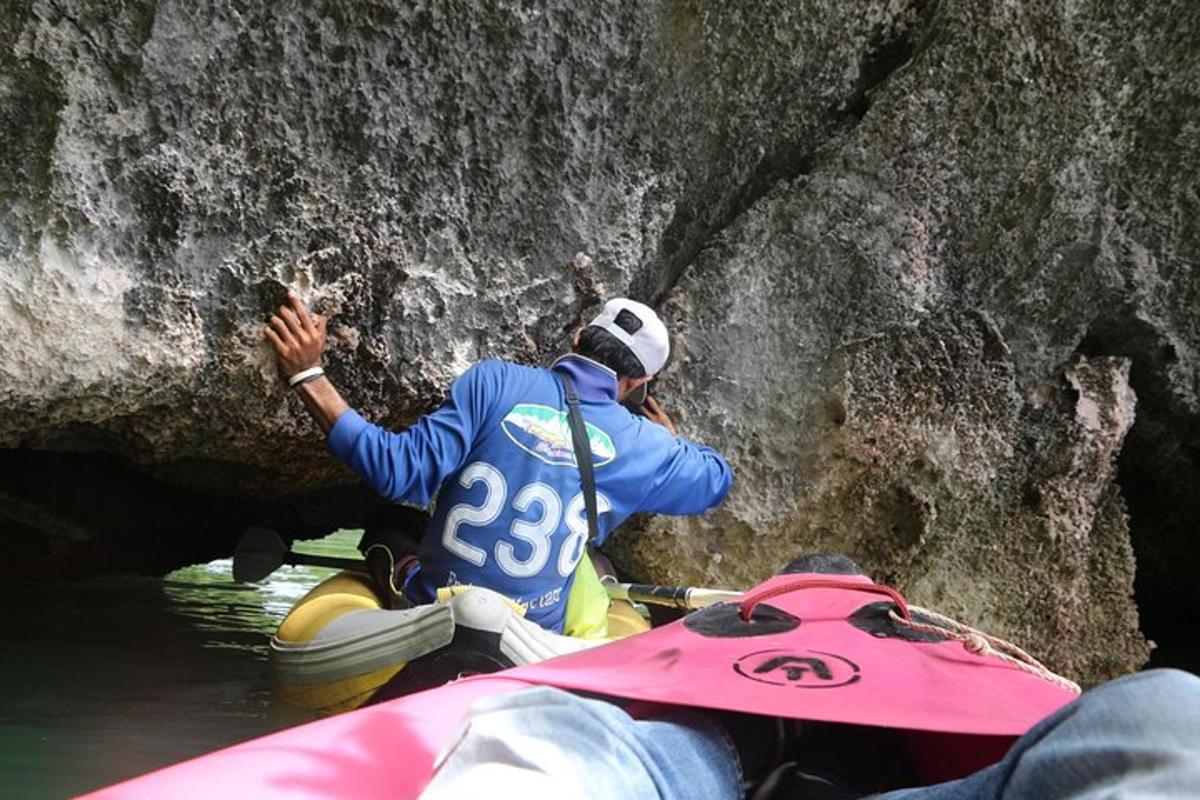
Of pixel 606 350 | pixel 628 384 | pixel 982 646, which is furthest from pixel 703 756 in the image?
pixel 628 384

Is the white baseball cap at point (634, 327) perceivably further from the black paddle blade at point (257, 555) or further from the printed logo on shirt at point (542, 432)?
the black paddle blade at point (257, 555)

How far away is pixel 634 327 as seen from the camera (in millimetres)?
2934

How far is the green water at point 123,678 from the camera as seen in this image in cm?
264

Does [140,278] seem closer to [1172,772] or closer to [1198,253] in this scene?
[1172,772]

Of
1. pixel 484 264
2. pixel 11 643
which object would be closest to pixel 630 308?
pixel 484 264

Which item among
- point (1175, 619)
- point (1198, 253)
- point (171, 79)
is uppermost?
point (171, 79)

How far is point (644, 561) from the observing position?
3.73 meters

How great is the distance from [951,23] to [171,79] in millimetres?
2492

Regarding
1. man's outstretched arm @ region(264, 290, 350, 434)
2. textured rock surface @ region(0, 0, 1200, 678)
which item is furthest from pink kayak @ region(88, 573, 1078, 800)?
textured rock surface @ region(0, 0, 1200, 678)

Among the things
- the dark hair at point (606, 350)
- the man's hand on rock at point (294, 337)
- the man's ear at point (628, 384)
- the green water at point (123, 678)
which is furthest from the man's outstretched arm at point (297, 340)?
the green water at point (123, 678)

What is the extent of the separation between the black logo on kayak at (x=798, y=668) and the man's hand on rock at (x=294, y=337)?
167cm

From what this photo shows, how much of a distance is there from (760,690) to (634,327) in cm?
165

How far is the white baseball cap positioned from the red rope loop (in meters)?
1.19

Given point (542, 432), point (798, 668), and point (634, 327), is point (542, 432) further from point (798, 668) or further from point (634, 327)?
point (798, 668)
